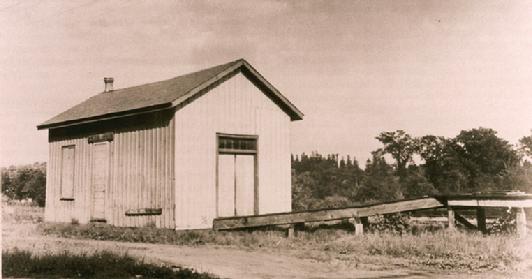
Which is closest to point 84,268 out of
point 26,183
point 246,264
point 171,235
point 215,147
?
point 246,264

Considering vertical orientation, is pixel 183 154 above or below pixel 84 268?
above

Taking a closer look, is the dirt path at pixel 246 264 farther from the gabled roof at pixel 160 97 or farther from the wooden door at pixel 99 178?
the wooden door at pixel 99 178

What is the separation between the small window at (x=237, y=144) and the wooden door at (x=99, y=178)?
170 inches

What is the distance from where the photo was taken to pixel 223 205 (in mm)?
18250

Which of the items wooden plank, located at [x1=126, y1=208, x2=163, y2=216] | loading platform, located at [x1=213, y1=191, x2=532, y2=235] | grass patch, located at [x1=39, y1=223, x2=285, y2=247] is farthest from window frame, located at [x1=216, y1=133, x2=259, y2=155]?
grass patch, located at [x1=39, y1=223, x2=285, y2=247]

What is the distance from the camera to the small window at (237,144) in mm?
18359

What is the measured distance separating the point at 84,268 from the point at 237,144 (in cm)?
934

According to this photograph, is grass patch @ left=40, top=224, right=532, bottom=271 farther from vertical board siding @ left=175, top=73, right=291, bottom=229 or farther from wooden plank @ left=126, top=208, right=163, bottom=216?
vertical board siding @ left=175, top=73, right=291, bottom=229

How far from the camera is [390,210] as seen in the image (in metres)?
15.9

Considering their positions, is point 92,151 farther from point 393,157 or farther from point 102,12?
point 393,157

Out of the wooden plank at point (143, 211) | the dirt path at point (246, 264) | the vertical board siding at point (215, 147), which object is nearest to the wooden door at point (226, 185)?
the vertical board siding at point (215, 147)

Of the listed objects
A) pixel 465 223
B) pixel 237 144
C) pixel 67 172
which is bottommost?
pixel 465 223

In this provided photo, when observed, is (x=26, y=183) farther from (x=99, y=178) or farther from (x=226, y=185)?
(x=226, y=185)

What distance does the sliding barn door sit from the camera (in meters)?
18.3
